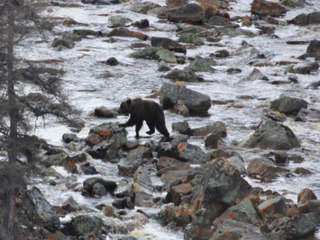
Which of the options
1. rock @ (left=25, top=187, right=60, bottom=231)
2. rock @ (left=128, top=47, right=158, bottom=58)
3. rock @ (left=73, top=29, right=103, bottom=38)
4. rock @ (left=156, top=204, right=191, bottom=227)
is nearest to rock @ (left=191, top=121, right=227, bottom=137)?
rock @ (left=156, top=204, right=191, bottom=227)

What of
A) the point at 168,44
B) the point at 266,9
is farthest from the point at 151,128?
the point at 266,9

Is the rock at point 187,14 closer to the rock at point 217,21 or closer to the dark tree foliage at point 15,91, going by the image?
the rock at point 217,21

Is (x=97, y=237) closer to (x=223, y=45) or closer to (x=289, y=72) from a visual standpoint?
(x=289, y=72)

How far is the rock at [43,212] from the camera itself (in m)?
6.09

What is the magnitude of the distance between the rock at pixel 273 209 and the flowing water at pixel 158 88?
1175mm

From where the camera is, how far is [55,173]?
8133mm

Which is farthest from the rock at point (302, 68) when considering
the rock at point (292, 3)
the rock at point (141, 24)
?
the rock at point (292, 3)

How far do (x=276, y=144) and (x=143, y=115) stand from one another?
3467 mm

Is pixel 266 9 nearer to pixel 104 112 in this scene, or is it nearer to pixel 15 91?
pixel 104 112

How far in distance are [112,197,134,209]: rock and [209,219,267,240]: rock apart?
5.41 ft

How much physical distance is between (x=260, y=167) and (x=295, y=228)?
9.85ft

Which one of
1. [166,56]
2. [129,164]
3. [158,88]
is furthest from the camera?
[166,56]

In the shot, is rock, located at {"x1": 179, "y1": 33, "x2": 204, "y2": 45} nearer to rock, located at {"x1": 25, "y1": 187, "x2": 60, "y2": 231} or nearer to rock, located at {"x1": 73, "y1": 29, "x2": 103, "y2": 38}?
rock, located at {"x1": 73, "y1": 29, "x2": 103, "y2": 38}

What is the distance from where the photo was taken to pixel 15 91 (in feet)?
17.7
